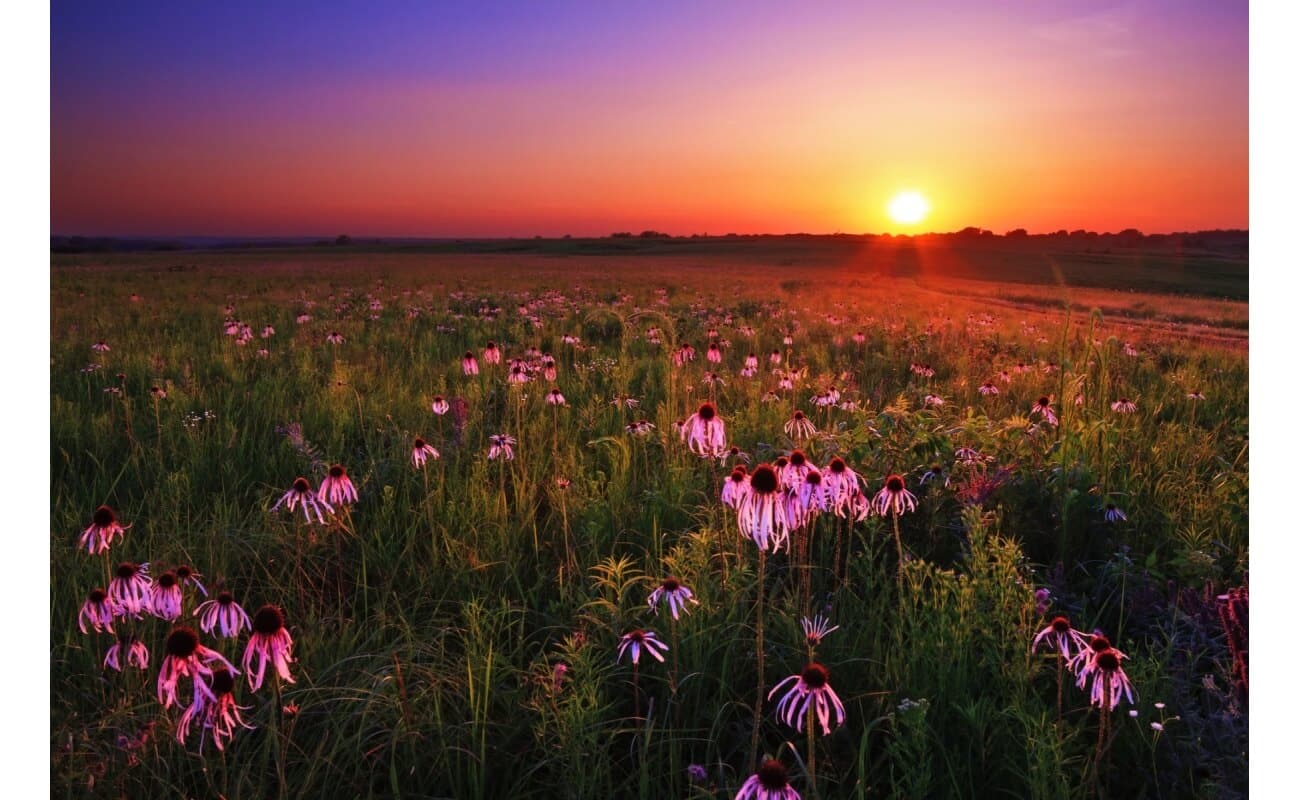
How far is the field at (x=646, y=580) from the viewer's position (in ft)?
5.85

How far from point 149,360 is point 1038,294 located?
1687 centimetres

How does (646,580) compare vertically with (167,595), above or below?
below

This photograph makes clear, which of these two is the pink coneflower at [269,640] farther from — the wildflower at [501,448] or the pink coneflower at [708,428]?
the wildflower at [501,448]

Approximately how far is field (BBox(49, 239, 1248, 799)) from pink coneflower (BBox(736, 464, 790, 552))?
0.03 m

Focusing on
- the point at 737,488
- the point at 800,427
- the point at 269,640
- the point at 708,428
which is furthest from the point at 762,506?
the point at 800,427

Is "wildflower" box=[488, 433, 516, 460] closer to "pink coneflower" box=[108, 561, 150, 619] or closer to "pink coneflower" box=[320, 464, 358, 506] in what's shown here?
"pink coneflower" box=[320, 464, 358, 506]

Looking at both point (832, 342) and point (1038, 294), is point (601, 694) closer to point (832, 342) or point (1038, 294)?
point (832, 342)

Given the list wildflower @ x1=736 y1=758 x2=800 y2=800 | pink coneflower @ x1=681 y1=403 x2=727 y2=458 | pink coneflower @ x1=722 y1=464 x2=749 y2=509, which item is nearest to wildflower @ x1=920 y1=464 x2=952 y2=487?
pink coneflower @ x1=681 y1=403 x2=727 y2=458

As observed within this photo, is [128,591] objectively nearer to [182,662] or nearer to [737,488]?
[182,662]

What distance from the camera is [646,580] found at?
104 inches

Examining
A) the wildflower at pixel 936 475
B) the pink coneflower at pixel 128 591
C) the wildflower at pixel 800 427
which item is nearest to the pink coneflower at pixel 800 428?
the wildflower at pixel 800 427

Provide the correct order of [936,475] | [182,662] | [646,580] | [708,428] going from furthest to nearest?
[936,475] → [646,580] → [708,428] → [182,662]

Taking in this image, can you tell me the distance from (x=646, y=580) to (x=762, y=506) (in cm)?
120
